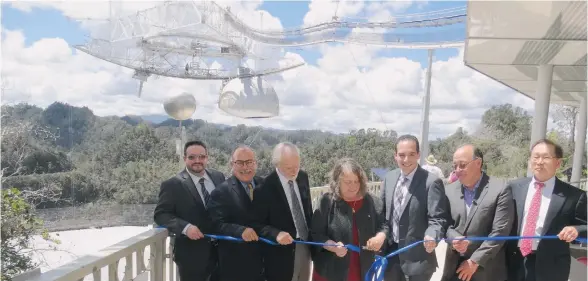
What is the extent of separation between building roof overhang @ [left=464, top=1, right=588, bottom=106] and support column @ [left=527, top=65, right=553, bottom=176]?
0.44 feet

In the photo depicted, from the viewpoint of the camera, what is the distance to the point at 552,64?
6.31 m

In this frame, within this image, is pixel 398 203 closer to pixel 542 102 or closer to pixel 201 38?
pixel 542 102

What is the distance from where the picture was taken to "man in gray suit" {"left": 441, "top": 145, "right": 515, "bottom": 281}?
275 centimetres

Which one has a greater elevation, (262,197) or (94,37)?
(94,37)

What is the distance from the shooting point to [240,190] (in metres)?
3.01

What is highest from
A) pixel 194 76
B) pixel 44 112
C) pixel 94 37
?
pixel 94 37

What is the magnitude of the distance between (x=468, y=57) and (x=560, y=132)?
2259 cm

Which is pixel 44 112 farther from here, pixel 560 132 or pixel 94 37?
pixel 560 132

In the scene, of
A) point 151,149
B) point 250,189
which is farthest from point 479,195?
point 151,149

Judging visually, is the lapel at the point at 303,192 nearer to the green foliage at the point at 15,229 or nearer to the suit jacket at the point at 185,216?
the suit jacket at the point at 185,216

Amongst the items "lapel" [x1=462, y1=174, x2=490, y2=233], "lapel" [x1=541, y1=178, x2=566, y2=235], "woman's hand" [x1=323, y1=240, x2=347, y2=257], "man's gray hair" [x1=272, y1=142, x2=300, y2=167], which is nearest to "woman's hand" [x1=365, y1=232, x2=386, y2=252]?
"woman's hand" [x1=323, y1=240, x2=347, y2=257]

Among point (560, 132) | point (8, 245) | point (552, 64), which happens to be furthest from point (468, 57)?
point (560, 132)

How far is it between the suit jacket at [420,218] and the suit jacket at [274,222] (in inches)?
28.0

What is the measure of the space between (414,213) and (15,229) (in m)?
5.86
